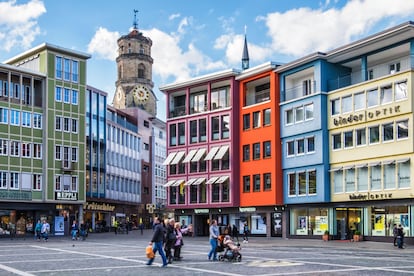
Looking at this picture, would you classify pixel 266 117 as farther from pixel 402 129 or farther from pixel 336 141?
pixel 402 129

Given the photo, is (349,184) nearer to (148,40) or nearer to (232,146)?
(232,146)

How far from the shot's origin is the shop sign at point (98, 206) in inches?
3296

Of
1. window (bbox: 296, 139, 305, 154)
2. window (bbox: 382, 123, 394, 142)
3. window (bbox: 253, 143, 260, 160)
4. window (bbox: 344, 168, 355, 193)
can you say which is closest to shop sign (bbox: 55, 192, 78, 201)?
window (bbox: 253, 143, 260, 160)

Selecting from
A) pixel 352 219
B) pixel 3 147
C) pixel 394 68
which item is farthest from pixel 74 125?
pixel 394 68

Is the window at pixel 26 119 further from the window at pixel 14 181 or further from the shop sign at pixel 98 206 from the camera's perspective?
the shop sign at pixel 98 206

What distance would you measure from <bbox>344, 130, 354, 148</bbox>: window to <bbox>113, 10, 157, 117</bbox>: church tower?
273 ft

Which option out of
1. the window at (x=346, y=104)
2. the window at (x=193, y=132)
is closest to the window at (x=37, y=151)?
the window at (x=193, y=132)

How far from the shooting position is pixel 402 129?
49438 millimetres

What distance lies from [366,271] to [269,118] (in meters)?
39.2

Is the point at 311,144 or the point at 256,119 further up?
the point at 256,119

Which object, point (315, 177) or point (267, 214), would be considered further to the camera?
point (267, 214)

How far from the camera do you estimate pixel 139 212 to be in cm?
10594

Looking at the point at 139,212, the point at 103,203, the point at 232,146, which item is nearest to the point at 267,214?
the point at 232,146

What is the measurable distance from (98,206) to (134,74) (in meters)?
56.0
